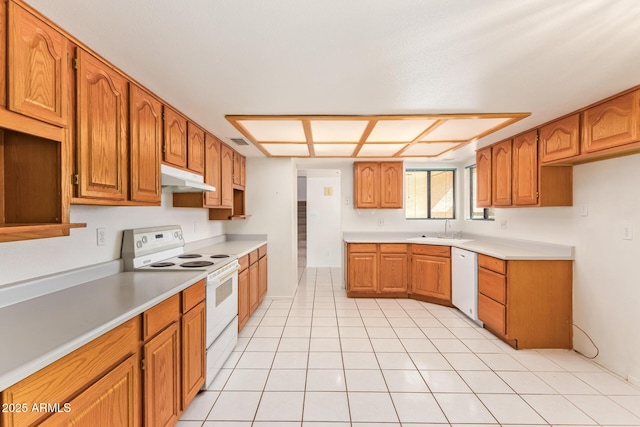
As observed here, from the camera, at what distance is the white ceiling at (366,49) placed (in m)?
1.18

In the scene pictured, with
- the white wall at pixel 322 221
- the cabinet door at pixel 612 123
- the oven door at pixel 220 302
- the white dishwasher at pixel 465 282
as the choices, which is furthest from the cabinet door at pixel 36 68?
the white wall at pixel 322 221

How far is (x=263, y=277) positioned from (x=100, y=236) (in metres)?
2.33

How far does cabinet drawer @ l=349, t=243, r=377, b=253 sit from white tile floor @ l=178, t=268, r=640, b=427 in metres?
1.31

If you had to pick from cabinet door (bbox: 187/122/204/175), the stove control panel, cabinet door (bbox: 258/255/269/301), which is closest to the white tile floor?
cabinet door (bbox: 258/255/269/301)

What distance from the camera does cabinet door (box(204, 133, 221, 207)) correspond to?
295 cm

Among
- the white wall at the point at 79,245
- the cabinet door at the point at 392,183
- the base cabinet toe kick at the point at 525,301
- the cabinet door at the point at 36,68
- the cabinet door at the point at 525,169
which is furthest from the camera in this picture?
the cabinet door at the point at 392,183

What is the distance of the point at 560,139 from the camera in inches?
101

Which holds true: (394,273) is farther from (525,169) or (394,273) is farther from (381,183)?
(525,169)

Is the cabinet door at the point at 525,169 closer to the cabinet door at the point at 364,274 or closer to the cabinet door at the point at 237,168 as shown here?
the cabinet door at the point at 364,274

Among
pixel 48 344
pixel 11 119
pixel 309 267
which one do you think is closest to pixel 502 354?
pixel 48 344

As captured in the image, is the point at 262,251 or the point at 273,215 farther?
the point at 273,215

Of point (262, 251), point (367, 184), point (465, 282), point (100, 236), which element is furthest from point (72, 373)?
point (367, 184)

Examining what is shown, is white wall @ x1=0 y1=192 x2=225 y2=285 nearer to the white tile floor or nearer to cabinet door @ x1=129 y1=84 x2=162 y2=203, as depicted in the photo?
cabinet door @ x1=129 y1=84 x2=162 y2=203

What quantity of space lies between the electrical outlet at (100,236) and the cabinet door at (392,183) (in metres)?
3.71
